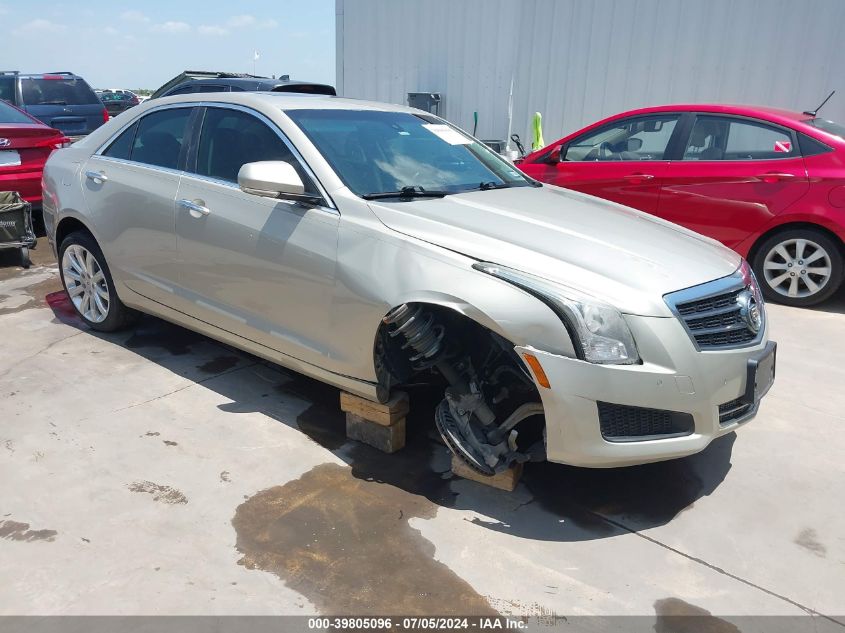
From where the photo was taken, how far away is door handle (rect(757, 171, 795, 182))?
18.4ft

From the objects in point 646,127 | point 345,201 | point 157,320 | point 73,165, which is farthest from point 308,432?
point 646,127

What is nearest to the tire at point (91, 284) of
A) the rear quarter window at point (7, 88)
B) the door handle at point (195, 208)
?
the door handle at point (195, 208)

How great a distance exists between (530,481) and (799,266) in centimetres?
385

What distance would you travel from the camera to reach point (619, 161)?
21.1 feet

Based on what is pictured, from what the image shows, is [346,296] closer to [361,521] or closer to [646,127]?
[361,521]

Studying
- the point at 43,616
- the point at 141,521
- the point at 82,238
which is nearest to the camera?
the point at 43,616

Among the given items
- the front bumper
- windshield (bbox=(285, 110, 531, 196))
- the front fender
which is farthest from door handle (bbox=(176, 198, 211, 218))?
the front bumper

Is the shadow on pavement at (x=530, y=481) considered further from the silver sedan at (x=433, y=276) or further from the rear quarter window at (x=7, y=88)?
the rear quarter window at (x=7, y=88)

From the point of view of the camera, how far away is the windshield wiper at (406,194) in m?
3.24

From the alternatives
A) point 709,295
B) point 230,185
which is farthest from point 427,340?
point 230,185

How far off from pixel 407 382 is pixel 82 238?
2701 millimetres

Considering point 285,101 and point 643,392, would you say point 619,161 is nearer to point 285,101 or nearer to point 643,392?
point 285,101

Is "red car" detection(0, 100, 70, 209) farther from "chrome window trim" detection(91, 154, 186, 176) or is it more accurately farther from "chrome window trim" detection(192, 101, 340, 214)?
"chrome window trim" detection(192, 101, 340, 214)

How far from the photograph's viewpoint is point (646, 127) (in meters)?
6.38
